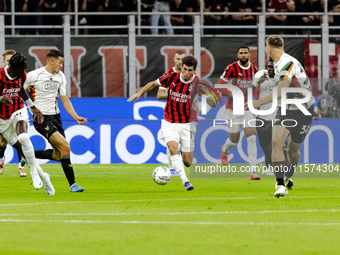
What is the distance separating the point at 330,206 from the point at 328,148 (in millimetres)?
8895

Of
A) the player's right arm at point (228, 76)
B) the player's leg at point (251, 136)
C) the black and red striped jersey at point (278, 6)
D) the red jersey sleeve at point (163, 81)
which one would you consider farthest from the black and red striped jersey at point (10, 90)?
the black and red striped jersey at point (278, 6)

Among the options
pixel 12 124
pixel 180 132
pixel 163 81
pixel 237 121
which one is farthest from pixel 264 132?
pixel 12 124

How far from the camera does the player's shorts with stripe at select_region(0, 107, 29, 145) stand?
35.5 ft

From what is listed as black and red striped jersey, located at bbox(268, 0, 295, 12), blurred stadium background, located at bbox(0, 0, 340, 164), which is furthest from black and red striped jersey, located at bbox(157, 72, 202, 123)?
black and red striped jersey, located at bbox(268, 0, 295, 12)

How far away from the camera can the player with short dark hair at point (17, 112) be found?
10.4 m

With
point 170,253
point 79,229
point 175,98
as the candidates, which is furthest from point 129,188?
point 170,253

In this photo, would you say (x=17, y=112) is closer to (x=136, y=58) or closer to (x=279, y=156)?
(x=279, y=156)

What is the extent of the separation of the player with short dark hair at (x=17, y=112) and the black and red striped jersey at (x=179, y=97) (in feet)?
6.43

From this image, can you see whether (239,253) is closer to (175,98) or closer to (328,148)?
(175,98)

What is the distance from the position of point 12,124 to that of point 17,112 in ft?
0.74

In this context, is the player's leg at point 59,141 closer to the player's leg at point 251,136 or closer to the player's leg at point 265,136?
the player's leg at point 251,136

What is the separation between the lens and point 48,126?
11062 millimetres

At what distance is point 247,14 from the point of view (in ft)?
59.6

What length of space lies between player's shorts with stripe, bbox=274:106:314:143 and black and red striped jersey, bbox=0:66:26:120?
3365 mm
